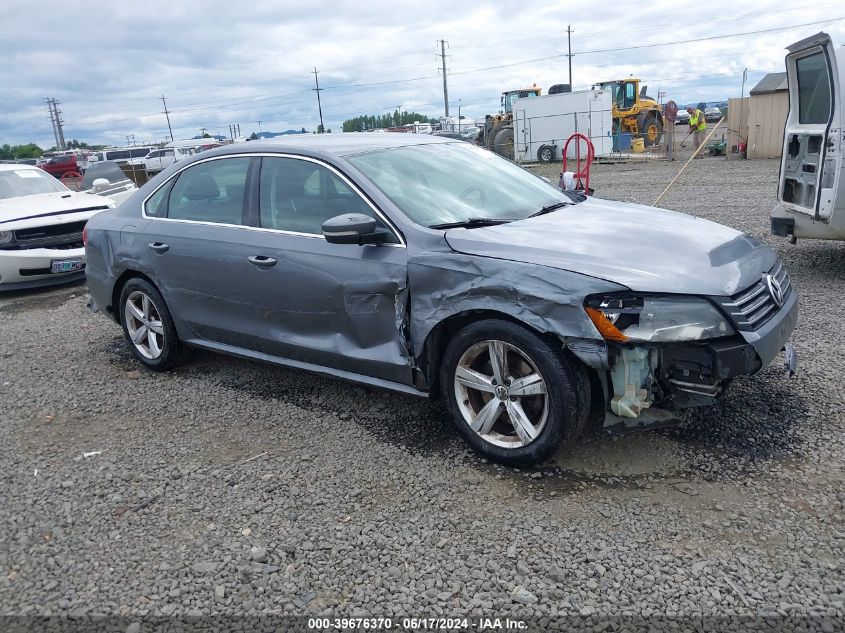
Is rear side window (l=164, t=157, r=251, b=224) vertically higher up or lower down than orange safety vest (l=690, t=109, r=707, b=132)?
higher up

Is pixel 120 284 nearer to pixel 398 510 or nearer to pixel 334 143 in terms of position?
pixel 334 143

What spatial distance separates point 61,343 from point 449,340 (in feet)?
14.3

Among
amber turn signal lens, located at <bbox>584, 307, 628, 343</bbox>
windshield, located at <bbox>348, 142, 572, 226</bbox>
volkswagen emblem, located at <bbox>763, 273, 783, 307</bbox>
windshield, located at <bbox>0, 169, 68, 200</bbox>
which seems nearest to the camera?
amber turn signal lens, located at <bbox>584, 307, 628, 343</bbox>

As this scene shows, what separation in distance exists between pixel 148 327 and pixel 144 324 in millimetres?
51

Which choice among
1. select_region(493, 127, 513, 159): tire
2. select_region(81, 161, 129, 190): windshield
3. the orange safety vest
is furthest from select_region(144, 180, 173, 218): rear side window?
select_region(493, 127, 513, 159): tire

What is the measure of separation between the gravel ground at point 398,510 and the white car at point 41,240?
390 centimetres

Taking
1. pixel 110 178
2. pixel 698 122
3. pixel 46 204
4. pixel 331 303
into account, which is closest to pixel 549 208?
pixel 331 303

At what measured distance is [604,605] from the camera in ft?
8.34

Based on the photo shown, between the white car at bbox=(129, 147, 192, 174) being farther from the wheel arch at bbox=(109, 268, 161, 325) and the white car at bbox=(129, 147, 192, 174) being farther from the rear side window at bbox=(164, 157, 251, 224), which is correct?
the rear side window at bbox=(164, 157, 251, 224)

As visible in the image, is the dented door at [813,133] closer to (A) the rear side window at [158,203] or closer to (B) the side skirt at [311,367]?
(B) the side skirt at [311,367]

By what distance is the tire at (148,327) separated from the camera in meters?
5.09

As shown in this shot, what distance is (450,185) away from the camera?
4.19 m

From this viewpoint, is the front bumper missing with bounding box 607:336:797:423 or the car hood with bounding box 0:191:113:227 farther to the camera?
the car hood with bounding box 0:191:113:227

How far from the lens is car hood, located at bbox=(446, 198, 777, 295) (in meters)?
3.16
